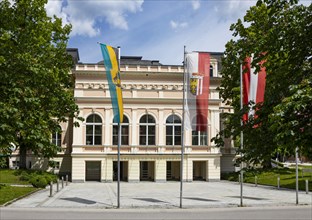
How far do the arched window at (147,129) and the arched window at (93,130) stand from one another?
472cm

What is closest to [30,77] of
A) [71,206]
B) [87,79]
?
[71,206]

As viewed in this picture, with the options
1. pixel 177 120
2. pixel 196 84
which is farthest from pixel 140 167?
pixel 196 84

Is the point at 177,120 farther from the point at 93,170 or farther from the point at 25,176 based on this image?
the point at 25,176

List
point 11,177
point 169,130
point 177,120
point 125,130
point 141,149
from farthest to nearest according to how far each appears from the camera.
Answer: point 177,120
point 169,130
point 125,130
point 141,149
point 11,177

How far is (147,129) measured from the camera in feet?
142

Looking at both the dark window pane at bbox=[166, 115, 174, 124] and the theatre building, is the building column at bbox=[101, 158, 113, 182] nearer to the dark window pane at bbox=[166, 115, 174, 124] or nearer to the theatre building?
the theatre building

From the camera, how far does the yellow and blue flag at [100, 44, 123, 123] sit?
20031 millimetres

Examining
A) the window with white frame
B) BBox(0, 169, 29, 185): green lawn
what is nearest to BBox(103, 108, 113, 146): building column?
the window with white frame

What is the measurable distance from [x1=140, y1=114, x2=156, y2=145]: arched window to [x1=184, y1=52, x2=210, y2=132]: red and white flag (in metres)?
23.0

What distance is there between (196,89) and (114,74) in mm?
4425

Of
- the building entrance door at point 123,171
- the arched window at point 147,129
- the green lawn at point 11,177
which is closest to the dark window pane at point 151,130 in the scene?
the arched window at point 147,129

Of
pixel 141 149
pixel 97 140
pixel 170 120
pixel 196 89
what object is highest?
pixel 196 89

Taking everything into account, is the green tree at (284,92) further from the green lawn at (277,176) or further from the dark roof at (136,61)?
the dark roof at (136,61)

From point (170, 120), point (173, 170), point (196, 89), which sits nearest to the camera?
point (196, 89)
